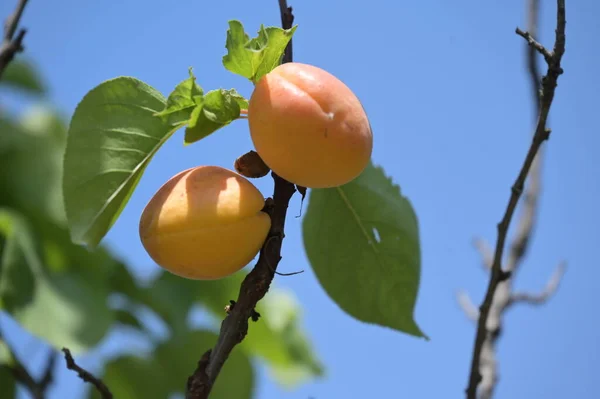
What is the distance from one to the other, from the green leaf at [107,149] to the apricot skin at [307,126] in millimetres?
214

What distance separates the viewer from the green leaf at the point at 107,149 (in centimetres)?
118

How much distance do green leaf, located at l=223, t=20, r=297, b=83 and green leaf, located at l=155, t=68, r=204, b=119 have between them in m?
0.08

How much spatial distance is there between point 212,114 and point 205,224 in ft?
0.62

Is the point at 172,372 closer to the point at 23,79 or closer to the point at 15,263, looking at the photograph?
the point at 15,263

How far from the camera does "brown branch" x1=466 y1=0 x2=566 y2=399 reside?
1.18 m

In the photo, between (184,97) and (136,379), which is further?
(136,379)

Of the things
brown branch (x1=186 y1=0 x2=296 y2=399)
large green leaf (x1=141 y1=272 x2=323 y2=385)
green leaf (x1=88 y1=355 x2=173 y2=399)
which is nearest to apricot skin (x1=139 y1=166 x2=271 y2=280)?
brown branch (x1=186 y1=0 x2=296 y2=399)

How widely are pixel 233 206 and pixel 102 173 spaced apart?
27cm

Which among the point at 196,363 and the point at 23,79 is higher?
the point at 23,79

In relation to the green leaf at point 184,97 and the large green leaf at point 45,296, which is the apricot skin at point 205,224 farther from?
the large green leaf at point 45,296

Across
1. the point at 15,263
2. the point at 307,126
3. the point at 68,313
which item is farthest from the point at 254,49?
the point at 15,263

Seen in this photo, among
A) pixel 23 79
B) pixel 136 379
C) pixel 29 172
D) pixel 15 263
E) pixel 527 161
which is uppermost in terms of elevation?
pixel 23 79

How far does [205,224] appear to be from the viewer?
108 cm

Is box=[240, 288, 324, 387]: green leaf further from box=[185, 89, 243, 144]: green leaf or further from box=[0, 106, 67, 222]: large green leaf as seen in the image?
box=[185, 89, 243, 144]: green leaf
